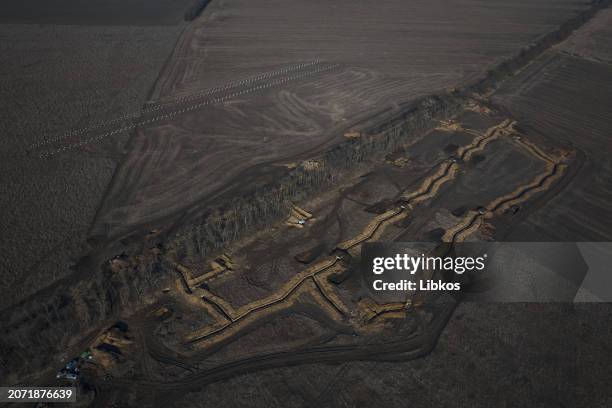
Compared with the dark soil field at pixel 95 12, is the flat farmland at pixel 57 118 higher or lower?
lower

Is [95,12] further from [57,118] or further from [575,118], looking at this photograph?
[575,118]

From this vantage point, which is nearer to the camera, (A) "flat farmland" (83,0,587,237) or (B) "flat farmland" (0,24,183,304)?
(B) "flat farmland" (0,24,183,304)

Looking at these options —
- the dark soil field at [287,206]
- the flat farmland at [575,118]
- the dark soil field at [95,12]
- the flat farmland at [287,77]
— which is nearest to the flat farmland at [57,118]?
the dark soil field at [287,206]

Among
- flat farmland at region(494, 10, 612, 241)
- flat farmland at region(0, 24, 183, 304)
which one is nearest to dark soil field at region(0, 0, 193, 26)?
flat farmland at region(0, 24, 183, 304)

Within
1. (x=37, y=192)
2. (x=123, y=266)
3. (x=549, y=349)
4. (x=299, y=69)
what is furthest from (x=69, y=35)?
(x=549, y=349)

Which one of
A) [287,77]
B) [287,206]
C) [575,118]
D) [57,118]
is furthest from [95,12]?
[575,118]

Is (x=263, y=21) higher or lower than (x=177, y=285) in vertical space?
higher

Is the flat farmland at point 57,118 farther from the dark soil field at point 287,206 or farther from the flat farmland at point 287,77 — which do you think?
the flat farmland at point 287,77

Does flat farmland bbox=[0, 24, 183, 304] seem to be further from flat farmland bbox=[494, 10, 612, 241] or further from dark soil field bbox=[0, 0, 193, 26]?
flat farmland bbox=[494, 10, 612, 241]

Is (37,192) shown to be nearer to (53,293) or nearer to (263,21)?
(53,293)
